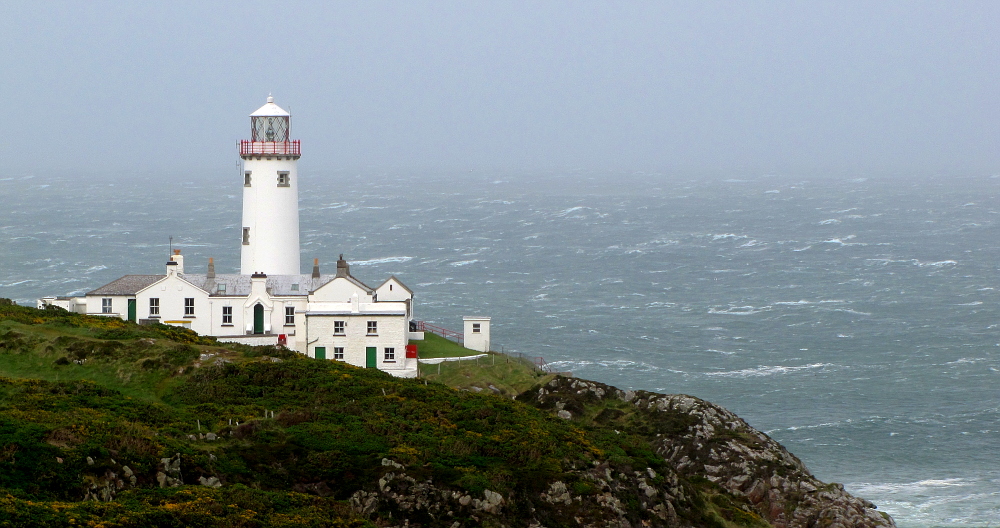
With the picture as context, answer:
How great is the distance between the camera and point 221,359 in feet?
126

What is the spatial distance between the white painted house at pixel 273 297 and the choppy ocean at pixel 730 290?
17.4 metres

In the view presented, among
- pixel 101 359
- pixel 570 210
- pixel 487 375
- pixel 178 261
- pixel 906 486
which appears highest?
pixel 178 261

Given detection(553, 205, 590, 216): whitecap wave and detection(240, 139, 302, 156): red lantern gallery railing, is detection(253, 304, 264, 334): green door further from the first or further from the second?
detection(553, 205, 590, 216): whitecap wave

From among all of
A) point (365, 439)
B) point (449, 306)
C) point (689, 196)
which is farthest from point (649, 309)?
point (689, 196)

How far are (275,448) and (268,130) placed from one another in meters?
25.6

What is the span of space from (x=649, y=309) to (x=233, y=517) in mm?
62635

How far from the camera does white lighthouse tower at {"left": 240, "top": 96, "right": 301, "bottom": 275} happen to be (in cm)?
5328

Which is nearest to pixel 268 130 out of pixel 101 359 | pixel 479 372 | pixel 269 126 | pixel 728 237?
pixel 269 126

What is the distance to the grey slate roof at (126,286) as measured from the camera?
161 ft

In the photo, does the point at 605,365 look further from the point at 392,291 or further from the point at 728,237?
the point at 728,237

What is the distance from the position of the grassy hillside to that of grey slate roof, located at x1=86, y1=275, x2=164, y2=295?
20.7 feet

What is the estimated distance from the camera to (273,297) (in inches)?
1925

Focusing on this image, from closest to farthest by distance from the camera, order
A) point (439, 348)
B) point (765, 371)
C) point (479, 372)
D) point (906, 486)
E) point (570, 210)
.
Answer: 1. point (479, 372)
2. point (906, 486)
3. point (439, 348)
4. point (765, 371)
5. point (570, 210)

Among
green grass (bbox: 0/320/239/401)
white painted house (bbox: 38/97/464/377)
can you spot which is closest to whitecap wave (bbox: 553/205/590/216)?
white painted house (bbox: 38/97/464/377)
